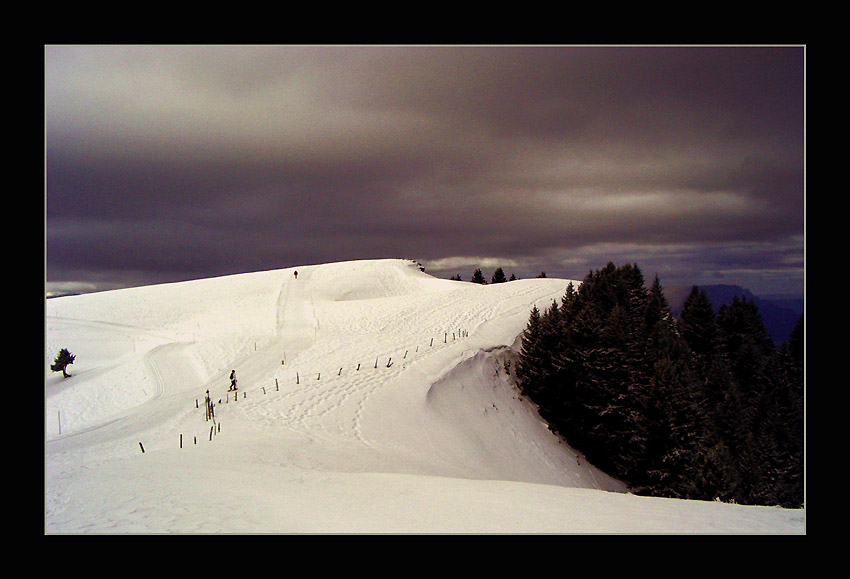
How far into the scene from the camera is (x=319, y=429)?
39.3ft

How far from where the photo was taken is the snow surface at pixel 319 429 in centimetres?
591

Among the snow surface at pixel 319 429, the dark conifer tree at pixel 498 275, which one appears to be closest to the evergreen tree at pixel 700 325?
the snow surface at pixel 319 429

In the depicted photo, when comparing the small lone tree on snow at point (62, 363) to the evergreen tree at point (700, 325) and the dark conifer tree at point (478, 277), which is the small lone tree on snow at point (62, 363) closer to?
the evergreen tree at point (700, 325)

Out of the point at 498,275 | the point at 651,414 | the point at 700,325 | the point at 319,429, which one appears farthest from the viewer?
the point at 498,275

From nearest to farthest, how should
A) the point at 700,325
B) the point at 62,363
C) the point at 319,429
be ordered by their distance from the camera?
the point at 319,429
the point at 62,363
the point at 700,325

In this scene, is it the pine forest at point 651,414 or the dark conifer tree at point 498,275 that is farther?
the dark conifer tree at point 498,275

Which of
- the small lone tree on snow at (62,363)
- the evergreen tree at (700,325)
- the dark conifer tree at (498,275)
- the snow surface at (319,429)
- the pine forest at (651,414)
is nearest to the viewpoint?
the snow surface at (319,429)

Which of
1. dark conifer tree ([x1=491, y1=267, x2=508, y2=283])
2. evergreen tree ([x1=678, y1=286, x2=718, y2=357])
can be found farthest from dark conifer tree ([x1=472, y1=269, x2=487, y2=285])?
evergreen tree ([x1=678, y1=286, x2=718, y2=357])

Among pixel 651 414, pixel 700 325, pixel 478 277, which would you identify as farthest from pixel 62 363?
pixel 478 277

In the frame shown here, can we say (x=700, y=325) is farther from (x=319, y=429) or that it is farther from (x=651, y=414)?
(x=319, y=429)

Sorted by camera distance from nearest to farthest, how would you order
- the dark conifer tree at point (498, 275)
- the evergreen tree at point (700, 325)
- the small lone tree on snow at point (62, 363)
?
1. the small lone tree on snow at point (62, 363)
2. the evergreen tree at point (700, 325)
3. the dark conifer tree at point (498, 275)

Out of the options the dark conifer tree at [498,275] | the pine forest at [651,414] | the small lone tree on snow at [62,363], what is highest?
the dark conifer tree at [498,275]

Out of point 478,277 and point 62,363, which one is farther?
point 478,277

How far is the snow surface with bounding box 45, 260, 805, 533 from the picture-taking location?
5914 mm
